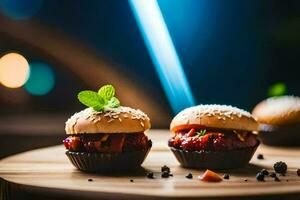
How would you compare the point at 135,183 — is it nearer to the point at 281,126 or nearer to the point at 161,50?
the point at 281,126

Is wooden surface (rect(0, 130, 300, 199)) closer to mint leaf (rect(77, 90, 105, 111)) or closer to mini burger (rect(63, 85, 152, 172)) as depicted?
mini burger (rect(63, 85, 152, 172))

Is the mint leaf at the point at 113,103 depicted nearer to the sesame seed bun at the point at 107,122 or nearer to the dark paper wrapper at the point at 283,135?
the sesame seed bun at the point at 107,122

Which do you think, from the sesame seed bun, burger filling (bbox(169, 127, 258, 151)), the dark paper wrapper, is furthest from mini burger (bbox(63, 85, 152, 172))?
the dark paper wrapper

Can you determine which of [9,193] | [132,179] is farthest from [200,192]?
[9,193]

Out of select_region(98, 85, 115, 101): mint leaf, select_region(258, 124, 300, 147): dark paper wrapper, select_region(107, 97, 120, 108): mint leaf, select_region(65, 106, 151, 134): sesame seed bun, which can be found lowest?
select_region(65, 106, 151, 134): sesame seed bun

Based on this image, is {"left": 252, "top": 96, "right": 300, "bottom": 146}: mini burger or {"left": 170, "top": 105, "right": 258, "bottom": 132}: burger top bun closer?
{"left": 170, "top": 105, "right": 258, "bottom": 132}: burger top bun

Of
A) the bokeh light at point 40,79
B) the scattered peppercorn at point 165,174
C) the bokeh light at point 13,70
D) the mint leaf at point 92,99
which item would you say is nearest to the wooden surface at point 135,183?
the scattered peppercorn at point 165,174

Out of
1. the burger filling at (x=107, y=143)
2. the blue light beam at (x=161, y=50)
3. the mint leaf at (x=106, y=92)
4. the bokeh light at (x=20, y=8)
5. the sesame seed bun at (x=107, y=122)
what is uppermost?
the bokeh light at (x=20, y=8)

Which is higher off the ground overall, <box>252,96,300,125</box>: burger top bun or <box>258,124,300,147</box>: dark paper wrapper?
<box>252,96,300,125</box>: burger top bun

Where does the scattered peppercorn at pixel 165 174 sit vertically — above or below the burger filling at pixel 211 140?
below
